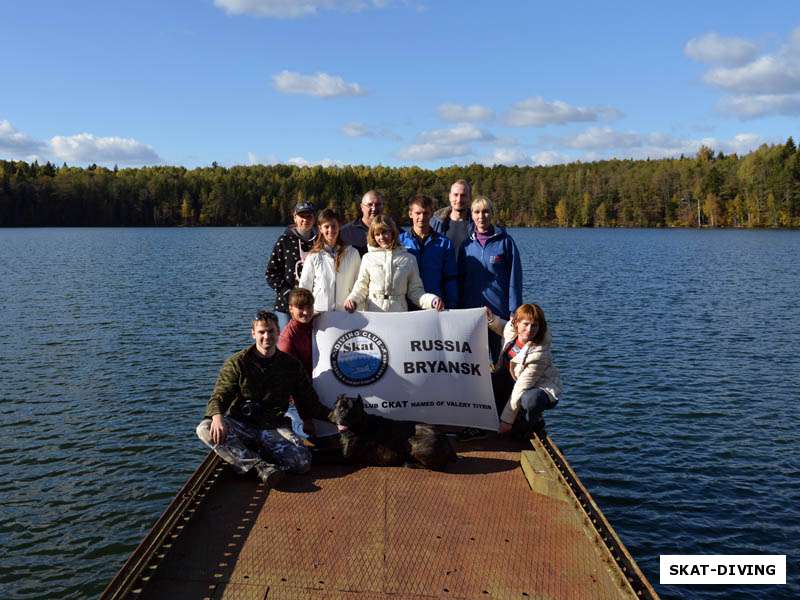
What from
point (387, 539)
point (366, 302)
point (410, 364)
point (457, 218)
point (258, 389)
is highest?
point (457, 218)

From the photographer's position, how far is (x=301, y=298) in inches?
278

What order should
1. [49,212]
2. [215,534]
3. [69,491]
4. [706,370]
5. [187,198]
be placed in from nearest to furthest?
[215,534]
[69,491]
[706,370]
[49,212]
[187,198]

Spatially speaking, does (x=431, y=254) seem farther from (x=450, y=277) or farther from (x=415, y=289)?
(x=415, y=289)

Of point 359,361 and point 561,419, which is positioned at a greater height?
point 359,361

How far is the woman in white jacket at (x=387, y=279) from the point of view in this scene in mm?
7031

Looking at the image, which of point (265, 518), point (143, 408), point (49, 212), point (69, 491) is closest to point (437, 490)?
point (265, 518)

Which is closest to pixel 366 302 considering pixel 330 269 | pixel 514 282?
pixel 330 269

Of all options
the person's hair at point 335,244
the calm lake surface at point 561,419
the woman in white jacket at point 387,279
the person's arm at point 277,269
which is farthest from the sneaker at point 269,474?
the calm lake surface at point 561,419

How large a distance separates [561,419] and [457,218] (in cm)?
640

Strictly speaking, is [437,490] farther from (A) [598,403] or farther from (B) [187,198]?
(B) [187,198]

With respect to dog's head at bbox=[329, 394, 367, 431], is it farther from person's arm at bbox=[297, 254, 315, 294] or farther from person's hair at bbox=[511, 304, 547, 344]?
person's hair at bbox=[511, 304, 547, 344]

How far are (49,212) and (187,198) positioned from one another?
85.6 feet

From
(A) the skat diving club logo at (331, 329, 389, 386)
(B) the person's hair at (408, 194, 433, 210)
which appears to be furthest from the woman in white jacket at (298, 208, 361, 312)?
(B) the person's hair at (408, 194, 433, 210)

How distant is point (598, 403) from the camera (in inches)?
556
